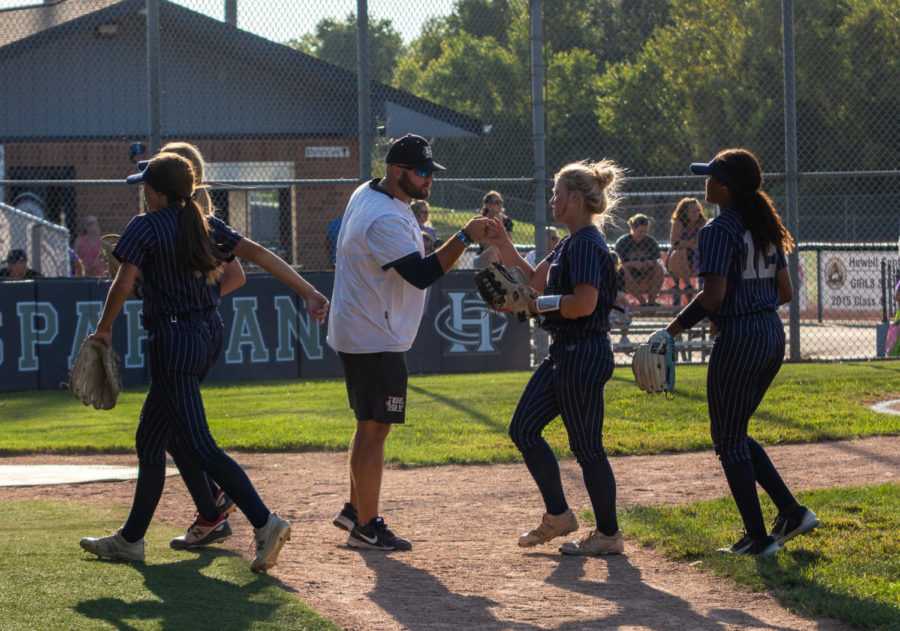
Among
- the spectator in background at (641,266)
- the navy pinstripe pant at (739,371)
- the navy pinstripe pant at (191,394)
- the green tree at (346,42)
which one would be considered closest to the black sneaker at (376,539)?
the navy pinstripe pant at (191,394)

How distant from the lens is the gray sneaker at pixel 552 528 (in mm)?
Answer: 5094

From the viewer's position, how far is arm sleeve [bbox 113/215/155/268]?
4.59 meters

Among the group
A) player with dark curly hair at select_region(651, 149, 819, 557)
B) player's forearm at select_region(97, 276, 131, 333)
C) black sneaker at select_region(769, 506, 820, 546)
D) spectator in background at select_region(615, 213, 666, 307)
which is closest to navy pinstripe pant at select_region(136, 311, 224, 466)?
player's forearm at select_region(97, 276, 131, 333)

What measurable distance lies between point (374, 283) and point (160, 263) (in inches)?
39.1

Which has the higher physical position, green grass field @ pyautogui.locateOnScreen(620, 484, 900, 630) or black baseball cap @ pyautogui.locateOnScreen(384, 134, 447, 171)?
black baseball cap @ pyautogui.locateOnScreen(384, 134, 447, 171)

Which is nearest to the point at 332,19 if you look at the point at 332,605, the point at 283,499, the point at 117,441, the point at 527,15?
the point at 527,15

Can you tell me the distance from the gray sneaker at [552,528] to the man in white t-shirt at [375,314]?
60cm

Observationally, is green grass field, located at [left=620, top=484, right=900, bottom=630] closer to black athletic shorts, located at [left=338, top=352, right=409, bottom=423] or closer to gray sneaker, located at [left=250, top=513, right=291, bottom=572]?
black athletic shorts, located at [left=338, top=352, right=409, bottom=423]

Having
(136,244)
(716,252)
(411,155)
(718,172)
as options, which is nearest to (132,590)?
(136,244)

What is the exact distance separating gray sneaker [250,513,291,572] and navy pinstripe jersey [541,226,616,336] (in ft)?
4.91

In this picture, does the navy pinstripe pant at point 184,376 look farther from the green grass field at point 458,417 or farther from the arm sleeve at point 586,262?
the green grass field at point 458,417

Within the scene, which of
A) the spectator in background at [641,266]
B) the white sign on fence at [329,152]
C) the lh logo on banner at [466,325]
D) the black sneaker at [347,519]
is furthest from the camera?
the white sign on fence at [329,152]

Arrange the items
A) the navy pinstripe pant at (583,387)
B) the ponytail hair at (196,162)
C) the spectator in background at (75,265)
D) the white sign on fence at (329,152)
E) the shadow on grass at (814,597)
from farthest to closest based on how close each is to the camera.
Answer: the white sign on fence at (329,152)
the spectator in background at (75,265)
the ponytail hair at (196,162)
the navy pinstripe pant at (583,387)
the shadow on grass at (814,597)

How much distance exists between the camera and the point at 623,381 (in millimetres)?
11062
